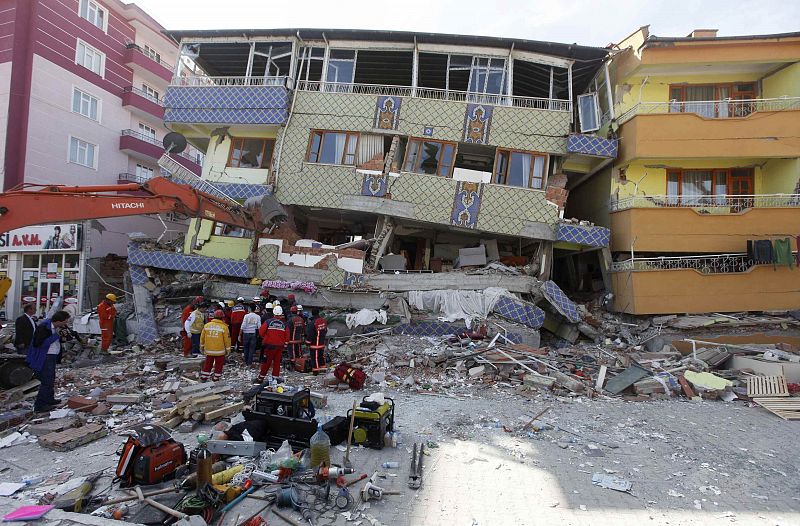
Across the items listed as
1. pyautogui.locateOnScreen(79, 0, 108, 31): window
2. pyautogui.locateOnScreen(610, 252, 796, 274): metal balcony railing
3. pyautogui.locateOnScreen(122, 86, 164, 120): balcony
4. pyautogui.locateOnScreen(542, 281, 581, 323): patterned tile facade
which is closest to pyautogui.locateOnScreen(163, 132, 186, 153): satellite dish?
pyautogui.locateOnScreen(122, 86, 164, 120): balcony

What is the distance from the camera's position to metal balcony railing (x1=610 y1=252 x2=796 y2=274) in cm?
1445

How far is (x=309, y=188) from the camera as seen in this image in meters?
16.2

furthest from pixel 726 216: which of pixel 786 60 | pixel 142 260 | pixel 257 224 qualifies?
pixel 142 260

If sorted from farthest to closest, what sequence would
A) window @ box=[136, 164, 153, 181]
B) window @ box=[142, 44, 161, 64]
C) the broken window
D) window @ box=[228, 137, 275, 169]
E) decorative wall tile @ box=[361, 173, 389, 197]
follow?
window @ box=[142, 44, 161, 64] < window @ box=[136, 164, 153, 181] < window @ box=[228, 137, 275, 169] < the broken window < decorative wall tile @ box=[361, 173, 389, 197]

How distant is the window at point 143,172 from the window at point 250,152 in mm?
11498

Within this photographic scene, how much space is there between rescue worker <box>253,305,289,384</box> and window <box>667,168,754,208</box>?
1444cm

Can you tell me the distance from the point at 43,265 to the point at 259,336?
51.1 feet

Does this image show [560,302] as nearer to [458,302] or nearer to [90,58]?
[458,302]

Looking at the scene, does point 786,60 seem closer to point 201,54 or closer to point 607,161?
point 607,161

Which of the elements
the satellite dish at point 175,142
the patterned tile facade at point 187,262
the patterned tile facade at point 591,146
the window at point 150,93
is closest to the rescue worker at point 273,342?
the patterned tile facade at point 187,262

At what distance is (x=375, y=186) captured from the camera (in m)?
15.9

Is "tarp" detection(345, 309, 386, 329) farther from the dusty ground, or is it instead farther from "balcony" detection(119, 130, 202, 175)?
"balcony" detection(119, 130, 202, 175)

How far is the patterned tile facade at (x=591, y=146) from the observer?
15594 mm

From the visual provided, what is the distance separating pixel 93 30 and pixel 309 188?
56.8 ft
